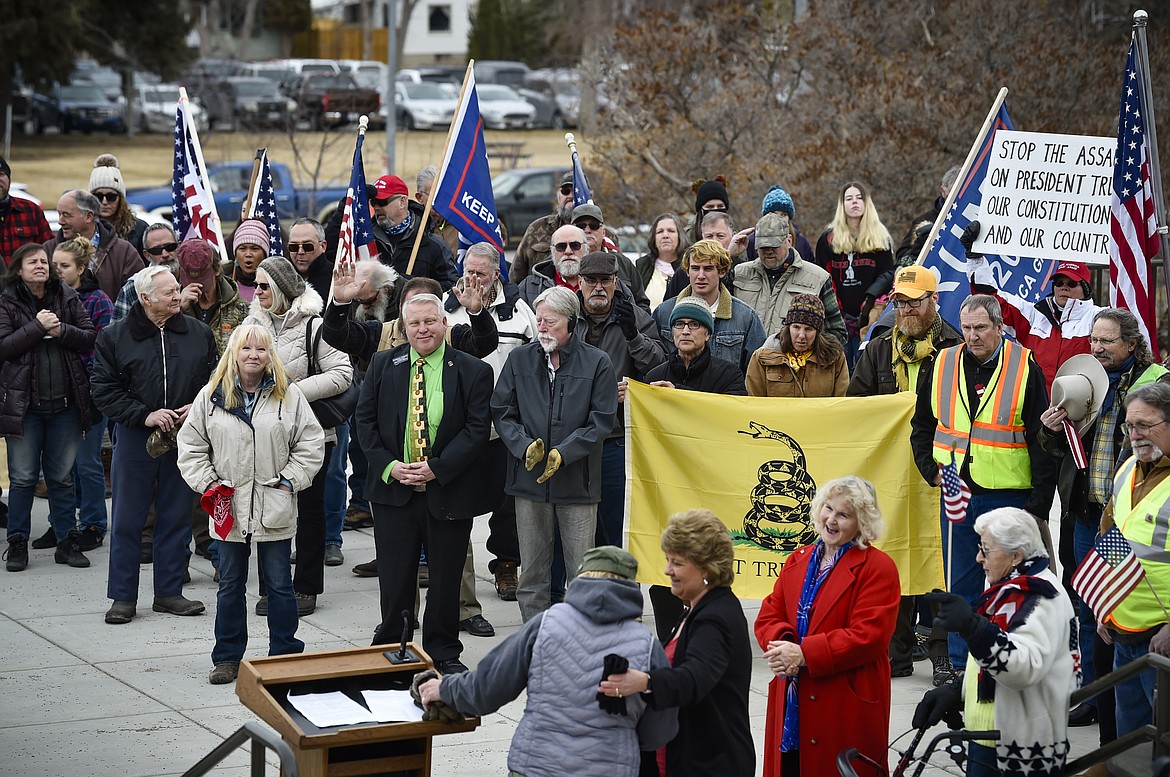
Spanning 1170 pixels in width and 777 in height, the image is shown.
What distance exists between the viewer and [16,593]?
10.6 m

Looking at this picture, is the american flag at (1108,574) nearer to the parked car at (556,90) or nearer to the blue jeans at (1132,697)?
the blue jeans at (1132,697)

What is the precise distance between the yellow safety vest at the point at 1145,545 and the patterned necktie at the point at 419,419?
3.76 m

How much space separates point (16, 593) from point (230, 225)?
2104 cm

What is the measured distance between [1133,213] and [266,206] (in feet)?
21.4

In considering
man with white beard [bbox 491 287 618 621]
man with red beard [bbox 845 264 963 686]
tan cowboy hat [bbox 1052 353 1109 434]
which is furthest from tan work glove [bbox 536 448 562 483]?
tan cowboy hat [bbox 1052 353 1109 434]

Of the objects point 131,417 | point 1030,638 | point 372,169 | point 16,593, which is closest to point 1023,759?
point 1030,638

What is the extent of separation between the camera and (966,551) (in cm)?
852

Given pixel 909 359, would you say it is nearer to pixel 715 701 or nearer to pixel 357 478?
pixel 715 701

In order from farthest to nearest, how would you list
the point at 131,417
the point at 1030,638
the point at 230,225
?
the point at 230,225, the point at 131,417, the point at 1030,638

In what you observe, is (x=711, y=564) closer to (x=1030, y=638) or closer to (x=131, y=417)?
(x=1030, y=638)

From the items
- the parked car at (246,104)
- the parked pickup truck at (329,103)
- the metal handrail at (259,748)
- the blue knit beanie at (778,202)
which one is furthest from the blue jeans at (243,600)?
the parked pickup truck at (329,103)

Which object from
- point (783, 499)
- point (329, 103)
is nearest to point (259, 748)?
point (783, 499)

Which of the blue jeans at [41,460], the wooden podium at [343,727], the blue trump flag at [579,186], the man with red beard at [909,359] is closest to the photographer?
the wooden podium at [343,727]

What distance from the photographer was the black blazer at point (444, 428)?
8805mm
